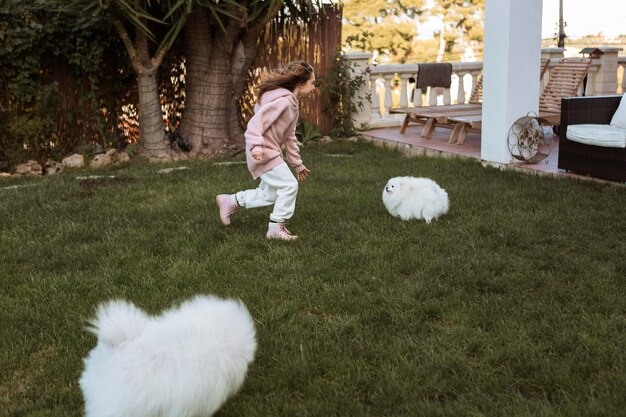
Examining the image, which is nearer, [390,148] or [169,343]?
[169,343]

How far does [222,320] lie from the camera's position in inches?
88.7

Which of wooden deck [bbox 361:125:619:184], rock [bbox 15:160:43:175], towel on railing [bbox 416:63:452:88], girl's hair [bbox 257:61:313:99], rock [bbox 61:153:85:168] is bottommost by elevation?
rock [bbox 15:160:43:175]

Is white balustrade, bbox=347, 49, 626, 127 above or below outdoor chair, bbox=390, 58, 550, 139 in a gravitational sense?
above

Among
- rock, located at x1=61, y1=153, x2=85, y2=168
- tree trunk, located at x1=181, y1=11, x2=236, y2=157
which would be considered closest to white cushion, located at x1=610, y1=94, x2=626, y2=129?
tree trunk, located at x1=181, y1=11, x2=236, y2=157

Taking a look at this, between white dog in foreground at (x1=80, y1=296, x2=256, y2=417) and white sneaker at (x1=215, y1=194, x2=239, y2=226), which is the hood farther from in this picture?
white dog in foreground at (x1=80, y1=296, x2=256, y2=417)

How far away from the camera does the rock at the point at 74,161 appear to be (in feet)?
29.0

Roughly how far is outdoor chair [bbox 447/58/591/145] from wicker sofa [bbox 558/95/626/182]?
185cm

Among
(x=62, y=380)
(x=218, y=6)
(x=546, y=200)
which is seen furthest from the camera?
(x=218, y=6)

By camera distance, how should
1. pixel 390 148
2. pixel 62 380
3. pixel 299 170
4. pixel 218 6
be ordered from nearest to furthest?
pixel 62 380 < pixel 299 170 < pixel 218 6 < pixel 390 148

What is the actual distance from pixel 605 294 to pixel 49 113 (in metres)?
7.85

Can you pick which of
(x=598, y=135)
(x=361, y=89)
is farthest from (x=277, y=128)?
(x=361, y=89)

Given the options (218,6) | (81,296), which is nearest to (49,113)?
(218,6)

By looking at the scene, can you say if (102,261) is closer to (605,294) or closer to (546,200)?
(605,294)

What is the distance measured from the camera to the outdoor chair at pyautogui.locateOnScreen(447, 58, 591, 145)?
9.17 metres
